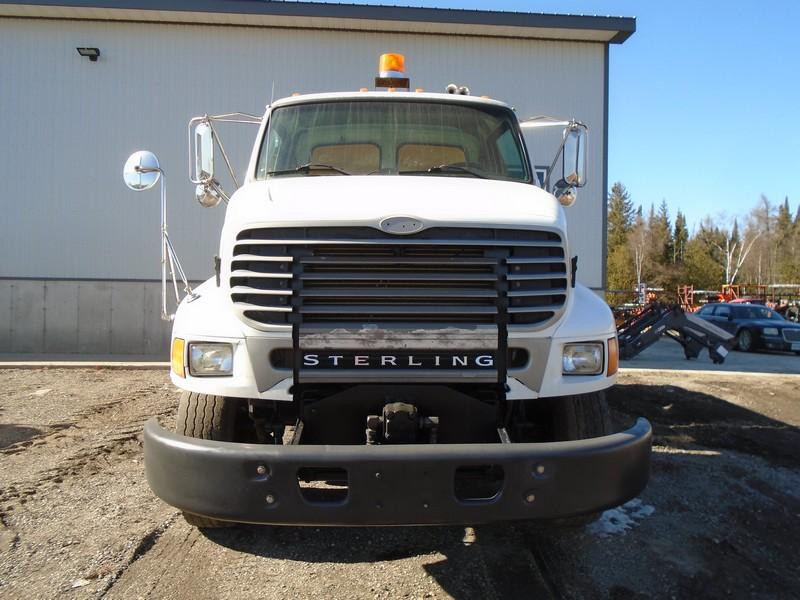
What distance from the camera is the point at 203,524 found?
3318 millimetres

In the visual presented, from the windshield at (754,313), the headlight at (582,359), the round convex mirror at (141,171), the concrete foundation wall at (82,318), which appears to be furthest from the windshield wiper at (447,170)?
the windshield at (754,313)

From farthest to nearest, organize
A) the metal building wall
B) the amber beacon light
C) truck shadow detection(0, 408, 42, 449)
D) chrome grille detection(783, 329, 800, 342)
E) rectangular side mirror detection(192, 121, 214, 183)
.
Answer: chrome grille detection(783, 329, 800, 342)
the metal building wall
truck shadow detection(0, 408, 42, 449)
the amber beacon light
rectangular side mirror detection(192, 121, 214, 183)

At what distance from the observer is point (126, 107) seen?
12812 mm

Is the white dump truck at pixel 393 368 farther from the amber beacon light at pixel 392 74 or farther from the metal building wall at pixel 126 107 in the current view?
the metal building wall at pixel 126 107

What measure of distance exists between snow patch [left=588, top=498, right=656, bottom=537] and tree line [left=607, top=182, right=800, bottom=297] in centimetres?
5566

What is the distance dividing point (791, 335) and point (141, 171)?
1871 cm

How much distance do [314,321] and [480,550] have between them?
1.77 meters

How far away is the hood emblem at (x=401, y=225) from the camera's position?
278cm

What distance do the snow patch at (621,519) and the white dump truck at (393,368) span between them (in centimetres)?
106

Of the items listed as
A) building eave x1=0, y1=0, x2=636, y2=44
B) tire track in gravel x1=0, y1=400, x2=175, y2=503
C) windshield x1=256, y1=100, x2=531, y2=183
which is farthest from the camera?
building eave x1=0, y1=0, x2=636, y2=44

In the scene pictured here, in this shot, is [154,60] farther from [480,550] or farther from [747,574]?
[747,574]

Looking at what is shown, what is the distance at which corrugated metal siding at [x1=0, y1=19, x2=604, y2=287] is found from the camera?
503 inches

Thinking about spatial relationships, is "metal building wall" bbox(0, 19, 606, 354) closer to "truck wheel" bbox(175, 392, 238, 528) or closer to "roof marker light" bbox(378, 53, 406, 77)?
"roof marker light" bbox(378, 53, 406, 77)

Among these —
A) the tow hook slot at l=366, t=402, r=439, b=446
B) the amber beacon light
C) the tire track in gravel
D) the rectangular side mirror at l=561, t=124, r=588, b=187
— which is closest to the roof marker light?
the amber beacon light
